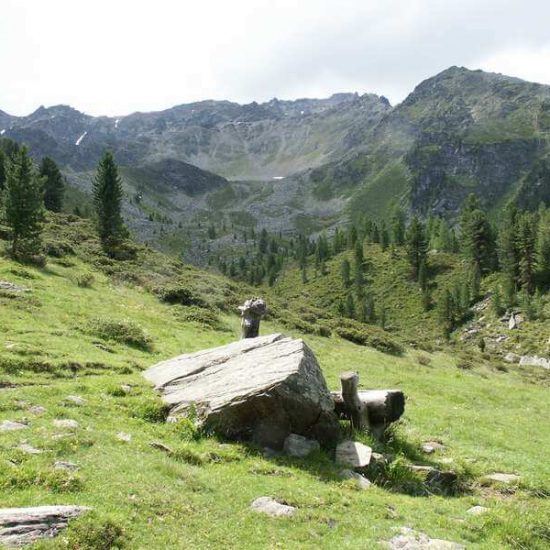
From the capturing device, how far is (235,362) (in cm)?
2198

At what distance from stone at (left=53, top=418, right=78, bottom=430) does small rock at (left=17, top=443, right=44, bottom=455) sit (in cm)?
169

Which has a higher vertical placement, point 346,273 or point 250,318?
point 250,318

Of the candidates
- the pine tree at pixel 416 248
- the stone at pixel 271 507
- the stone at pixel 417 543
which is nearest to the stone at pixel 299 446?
the stone at pixel 271 507

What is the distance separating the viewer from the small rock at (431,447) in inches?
826

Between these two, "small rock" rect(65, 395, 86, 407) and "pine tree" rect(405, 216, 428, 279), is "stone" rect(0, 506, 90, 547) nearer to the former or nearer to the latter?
"small rock" rect(65, 395, 86, 407)

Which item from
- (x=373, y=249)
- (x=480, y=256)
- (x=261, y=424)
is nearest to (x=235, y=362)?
(x=261, y=424)

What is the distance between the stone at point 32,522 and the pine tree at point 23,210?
43.7m

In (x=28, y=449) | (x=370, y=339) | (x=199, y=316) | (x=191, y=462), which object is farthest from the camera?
(x=370, y=339)

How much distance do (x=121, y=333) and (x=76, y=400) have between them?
13562 mm

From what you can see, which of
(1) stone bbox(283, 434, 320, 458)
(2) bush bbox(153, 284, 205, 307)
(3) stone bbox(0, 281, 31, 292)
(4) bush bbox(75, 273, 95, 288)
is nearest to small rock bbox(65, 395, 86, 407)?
(1) stone bbox(283, 434, 320, 458)

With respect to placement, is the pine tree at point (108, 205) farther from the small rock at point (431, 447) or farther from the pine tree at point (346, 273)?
the pine tree at point (346, 273)

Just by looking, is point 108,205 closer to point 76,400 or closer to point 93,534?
point 76,400

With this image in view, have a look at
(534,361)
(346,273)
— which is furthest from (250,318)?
(346,273)

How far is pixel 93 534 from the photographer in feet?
33.8
